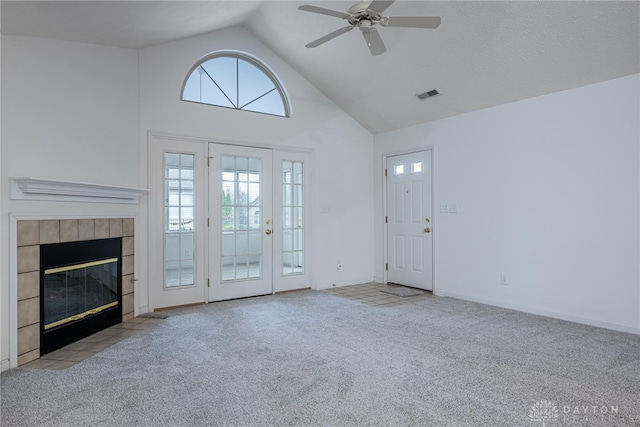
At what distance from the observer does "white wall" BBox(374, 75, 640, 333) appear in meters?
3.53

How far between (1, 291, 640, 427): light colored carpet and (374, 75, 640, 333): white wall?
419 millimetres

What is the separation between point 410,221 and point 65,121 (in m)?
4.27

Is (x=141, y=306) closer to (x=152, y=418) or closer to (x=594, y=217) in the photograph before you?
(x=152, y=418)

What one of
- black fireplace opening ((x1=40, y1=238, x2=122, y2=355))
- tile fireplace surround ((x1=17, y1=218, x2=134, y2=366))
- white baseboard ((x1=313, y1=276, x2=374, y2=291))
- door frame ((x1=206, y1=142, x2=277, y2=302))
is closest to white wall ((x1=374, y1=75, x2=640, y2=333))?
white baseboard ((x1=313, y1=276, x2=374, y2=291))

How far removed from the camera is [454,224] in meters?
4.99

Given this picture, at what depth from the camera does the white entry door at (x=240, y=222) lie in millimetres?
4711

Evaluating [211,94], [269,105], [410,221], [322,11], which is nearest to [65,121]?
[211,94]

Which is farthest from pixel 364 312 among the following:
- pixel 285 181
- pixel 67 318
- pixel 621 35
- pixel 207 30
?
pixel 207 30

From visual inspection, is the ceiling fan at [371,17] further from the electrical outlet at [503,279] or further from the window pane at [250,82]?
the electrical outlet at [503,279]

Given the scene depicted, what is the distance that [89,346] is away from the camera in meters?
3.20

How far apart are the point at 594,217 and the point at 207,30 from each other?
4.53m

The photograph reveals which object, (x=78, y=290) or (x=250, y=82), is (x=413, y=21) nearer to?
(x=250, y=82)

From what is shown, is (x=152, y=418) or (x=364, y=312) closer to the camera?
(x=152, y=418)

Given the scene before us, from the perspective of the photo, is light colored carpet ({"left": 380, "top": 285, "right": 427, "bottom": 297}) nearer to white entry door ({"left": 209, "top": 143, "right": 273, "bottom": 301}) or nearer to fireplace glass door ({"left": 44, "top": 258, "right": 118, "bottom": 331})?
white entry door ({"left": 209, "top": 143, "right": 273, "bottom": 301})
